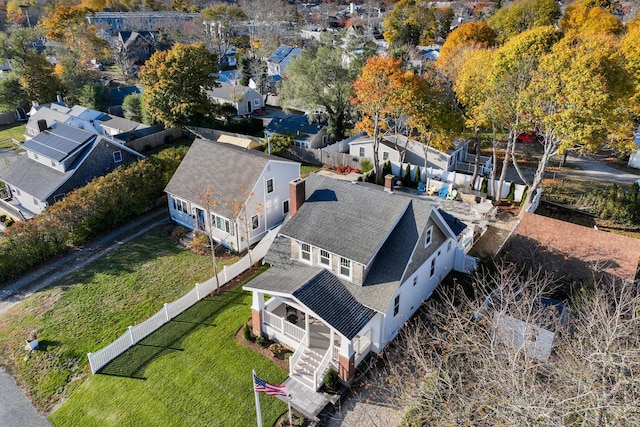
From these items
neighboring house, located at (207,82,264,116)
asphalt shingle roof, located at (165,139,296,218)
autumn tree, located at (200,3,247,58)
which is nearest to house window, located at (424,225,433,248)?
asphalt shingle roof, located at (165,139,296,218)

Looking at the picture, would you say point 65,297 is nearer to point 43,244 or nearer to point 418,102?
point 43,244

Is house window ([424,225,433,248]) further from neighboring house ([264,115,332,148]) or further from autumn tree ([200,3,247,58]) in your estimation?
autumn tree ([200,3,247,58])

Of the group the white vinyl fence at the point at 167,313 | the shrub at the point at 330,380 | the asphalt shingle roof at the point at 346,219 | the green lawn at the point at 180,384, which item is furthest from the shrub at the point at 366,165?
the shrub at the point at 330,380

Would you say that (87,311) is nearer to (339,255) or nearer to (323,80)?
(339,255)

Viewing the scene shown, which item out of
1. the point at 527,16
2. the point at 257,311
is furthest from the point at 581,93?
the point at 527,16

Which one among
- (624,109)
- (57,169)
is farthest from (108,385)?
A: (624,109)
